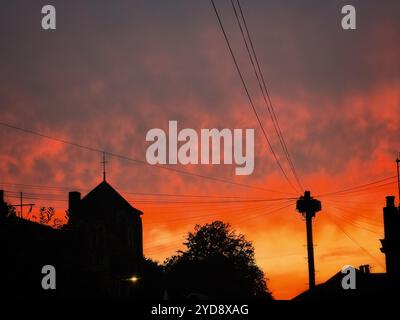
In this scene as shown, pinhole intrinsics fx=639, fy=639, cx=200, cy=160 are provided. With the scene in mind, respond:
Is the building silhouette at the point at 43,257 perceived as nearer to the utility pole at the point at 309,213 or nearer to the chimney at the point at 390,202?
the utility pole at the point at 309,213

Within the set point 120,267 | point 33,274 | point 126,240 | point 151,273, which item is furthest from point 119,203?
point 33,274

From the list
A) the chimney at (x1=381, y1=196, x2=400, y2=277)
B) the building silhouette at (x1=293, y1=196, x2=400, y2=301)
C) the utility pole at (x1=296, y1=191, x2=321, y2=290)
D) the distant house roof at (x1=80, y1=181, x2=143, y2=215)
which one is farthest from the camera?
the distant house roof at (x1=80, y1=181, x2=143, y2=215)

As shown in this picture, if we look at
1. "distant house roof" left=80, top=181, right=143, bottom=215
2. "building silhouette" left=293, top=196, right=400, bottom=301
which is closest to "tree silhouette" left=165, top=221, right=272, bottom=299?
"distant house roof" left=80, top=181, right=143, bottom=215

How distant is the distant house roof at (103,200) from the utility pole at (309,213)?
41.1m

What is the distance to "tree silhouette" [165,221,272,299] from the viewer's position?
105 metres

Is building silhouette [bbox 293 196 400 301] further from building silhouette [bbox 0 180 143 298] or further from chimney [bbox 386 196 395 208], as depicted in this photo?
building silhouette [bbox 0 180 143 298]

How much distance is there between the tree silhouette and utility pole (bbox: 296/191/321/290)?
5868 cm

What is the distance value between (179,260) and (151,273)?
20.8 m

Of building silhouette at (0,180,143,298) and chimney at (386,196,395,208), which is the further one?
chimney at (386,196,395,208)

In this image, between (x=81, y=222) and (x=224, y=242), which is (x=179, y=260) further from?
(x=81, y=222)

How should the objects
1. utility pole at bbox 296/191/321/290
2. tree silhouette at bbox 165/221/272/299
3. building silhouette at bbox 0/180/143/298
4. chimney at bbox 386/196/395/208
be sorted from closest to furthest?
building silhouette at bbox 0/180/143/298 < utility pole at bbox 296/191/321/290 < chimney at bbox 386/196/395/208 < tree silhouette at bbox 165/221/272/299

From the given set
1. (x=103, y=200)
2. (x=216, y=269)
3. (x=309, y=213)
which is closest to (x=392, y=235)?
(x=309, y=213)
